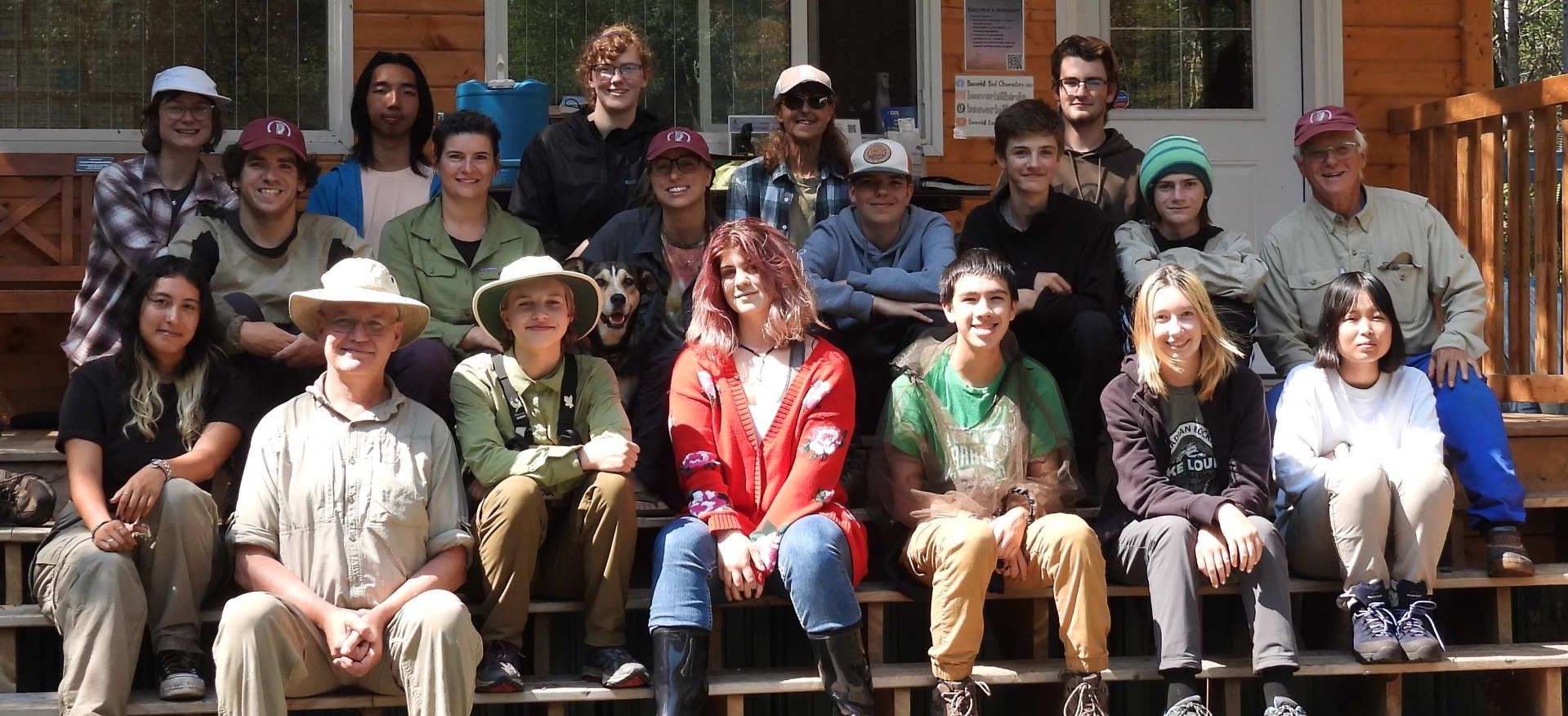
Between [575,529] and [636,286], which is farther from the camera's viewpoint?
[636,286]

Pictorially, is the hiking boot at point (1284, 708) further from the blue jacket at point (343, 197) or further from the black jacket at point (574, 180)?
the blue jacket at point (343, 197)

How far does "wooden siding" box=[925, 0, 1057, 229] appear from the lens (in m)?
5.84

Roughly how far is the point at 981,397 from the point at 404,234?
5.56 feet

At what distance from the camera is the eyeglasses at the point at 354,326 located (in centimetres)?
338

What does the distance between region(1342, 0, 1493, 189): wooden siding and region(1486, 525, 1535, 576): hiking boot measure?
2.48 metres

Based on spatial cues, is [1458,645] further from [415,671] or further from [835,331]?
[415,671]

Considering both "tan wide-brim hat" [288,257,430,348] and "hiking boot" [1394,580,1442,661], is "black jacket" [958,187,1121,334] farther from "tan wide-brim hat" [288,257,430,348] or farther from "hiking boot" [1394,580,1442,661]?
"tan wide-brim hat" [288,257,430,348]

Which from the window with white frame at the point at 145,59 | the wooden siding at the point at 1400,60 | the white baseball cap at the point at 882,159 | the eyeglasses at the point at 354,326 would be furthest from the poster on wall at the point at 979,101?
the eyeglasses at the point at 354,326

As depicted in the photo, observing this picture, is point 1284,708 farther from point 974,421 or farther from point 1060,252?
point 1060,252

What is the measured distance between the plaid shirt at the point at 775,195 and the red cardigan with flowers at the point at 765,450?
35.8 inches

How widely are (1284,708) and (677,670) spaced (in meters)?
1.40

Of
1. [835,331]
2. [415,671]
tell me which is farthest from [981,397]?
[415,671]

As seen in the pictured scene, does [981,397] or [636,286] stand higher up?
[636,286]

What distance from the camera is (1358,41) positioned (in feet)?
19.7
